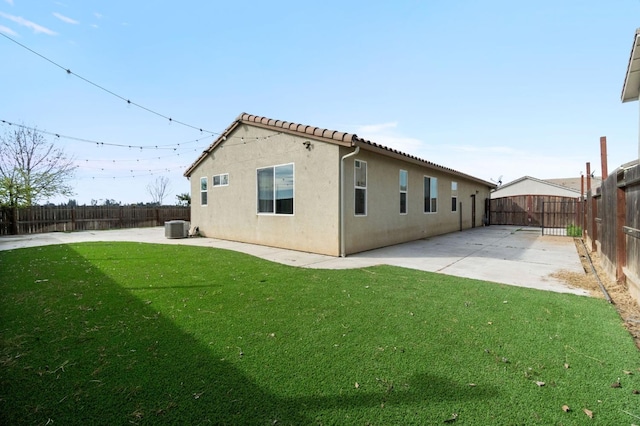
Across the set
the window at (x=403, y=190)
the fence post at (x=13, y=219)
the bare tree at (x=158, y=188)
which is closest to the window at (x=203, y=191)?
the window at (x=403, y=190)

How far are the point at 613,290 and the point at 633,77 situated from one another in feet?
15.8

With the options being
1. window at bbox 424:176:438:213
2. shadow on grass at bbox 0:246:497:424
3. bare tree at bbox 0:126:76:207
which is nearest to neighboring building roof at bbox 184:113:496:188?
window at bbox 424:176:438:213

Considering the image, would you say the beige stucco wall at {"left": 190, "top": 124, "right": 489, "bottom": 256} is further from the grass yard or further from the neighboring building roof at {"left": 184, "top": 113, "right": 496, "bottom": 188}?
the grass yard

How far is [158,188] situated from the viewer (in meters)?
42.1

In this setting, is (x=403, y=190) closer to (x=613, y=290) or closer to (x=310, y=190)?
(x=310, y=190)

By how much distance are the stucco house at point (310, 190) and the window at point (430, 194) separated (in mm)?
43

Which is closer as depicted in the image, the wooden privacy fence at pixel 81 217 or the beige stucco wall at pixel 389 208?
the beige stucco wall at pixel 389 208

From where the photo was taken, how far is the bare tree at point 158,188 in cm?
4184

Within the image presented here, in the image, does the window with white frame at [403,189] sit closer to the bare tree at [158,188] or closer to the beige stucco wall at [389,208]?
the beige stucco wall at [389,208]

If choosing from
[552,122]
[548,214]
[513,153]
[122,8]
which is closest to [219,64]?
[122,8]

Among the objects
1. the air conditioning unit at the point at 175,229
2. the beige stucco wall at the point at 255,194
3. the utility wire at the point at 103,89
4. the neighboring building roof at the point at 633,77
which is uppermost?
the utility wire at the point at 103,89

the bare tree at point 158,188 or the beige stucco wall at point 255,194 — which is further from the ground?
the bare tree at point 158,188

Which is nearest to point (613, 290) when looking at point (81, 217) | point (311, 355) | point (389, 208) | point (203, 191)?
point (311, 355)

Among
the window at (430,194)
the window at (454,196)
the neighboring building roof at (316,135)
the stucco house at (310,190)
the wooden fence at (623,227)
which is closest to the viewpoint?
the wooden fence at (623,227)
